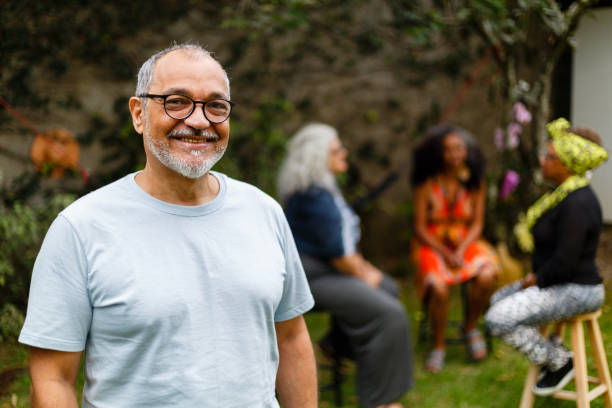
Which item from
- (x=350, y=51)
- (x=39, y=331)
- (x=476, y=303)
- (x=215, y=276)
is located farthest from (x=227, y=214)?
(x=350, y=51)

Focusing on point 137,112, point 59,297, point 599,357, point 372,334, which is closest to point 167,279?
point 59,297

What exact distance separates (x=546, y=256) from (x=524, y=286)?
22 centimetres

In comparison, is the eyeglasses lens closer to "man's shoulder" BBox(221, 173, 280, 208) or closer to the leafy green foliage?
"man's shoulder" BBox(221, 173, 280, 208)

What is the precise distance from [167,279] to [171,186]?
25 centimetres

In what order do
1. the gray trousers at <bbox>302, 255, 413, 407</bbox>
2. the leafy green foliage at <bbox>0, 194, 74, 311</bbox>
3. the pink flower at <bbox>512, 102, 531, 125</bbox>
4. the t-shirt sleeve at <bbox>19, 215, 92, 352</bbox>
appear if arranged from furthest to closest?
the pink flower at <bbox>512, 102, 531, 125</bbox> < the gray trousers at <bbox>302, 255, 413, 407</bbox> < the leafy green foliage at <bbox>0, 194, 74, 311</bbox> < the t-shirt sleeve at <bbox>19, 215, 92, 352</bbox>

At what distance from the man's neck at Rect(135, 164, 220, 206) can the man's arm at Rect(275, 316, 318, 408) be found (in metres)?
0.46

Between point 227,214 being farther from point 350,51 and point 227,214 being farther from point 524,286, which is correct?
point 350,51

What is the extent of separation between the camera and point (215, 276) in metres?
1.52

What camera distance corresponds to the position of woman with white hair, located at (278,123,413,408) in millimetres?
3412

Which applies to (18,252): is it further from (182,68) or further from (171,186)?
(182,68)

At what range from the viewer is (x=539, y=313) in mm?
2973

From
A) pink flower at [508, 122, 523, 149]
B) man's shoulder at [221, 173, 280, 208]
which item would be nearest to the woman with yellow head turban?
man's shoulder at [221, 173, 280, 208]

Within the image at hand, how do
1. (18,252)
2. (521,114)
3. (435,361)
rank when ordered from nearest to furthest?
1. (18,252)
2. (435,361)
3. (521,114)

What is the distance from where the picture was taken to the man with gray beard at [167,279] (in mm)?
1411
